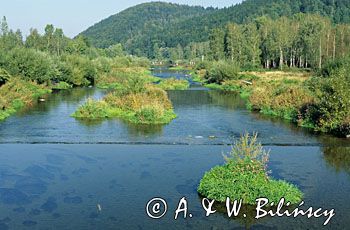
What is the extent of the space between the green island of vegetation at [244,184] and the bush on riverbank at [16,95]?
2929 centimetres

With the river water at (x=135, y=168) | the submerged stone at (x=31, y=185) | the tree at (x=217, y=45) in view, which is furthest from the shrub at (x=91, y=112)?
the tree at (x=217, y=45)

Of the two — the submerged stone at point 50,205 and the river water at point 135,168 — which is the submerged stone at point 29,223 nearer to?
the river water at point 135,168

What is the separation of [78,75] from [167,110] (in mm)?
40466

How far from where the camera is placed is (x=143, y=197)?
863 inches

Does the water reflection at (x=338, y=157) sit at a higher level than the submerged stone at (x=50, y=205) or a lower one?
higher

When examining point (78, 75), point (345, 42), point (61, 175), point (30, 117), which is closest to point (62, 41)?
point (78, 75)

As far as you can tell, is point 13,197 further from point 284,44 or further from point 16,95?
point 284,44

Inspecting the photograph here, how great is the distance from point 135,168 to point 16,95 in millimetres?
34099

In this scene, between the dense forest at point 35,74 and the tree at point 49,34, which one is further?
the tree at point 49,34

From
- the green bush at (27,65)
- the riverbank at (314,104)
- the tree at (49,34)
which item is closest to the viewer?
the riverbank at (314,104)

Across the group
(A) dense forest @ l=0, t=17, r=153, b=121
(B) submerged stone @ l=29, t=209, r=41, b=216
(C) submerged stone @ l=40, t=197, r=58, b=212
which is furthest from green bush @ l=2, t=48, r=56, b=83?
(B) submerged stone @ l=29, t=209, r=41, b=216

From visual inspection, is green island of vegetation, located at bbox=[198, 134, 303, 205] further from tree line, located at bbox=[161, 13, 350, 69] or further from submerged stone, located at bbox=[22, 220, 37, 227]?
tree line, located at bbox=[161, 13, 350, 69]

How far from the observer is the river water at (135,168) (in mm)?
19406

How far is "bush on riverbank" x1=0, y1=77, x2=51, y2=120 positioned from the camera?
158 ft
